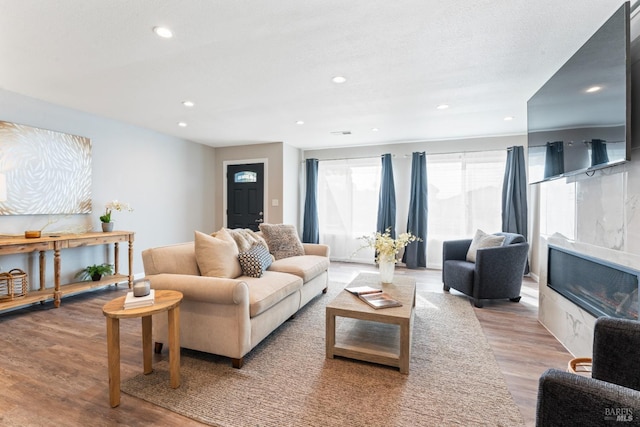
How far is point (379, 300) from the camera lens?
2303mm

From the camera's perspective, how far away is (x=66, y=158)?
362 cm

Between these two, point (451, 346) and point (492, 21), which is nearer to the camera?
point (492, 21)

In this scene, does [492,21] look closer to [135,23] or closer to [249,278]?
[135,23]

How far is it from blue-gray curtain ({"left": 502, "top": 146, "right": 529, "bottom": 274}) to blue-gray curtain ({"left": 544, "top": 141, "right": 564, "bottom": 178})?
2359mm

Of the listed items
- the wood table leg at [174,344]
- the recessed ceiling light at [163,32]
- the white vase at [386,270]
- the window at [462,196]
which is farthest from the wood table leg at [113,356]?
the window at [462,196]

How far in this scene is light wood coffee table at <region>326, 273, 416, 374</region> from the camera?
79.4 inches

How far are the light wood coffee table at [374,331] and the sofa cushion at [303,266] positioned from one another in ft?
2.19

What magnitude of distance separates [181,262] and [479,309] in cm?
325

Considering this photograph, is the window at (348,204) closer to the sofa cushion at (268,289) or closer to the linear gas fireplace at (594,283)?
→ the sofa cushion at (268,289)

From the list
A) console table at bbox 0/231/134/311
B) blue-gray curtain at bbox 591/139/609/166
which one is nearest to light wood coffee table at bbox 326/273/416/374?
blue-gray curtain at bbox 591/139/609/166

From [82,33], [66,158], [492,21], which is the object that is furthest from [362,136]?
[66,158]

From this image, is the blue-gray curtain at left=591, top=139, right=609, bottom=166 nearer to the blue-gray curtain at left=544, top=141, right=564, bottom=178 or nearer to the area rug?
the blue-gray curtain at left=544, top=141, right=564, bottom=178

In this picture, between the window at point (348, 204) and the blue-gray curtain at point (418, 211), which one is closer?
the blue-gray curtain at point (418, 211)

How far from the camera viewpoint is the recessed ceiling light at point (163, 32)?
2.01m
